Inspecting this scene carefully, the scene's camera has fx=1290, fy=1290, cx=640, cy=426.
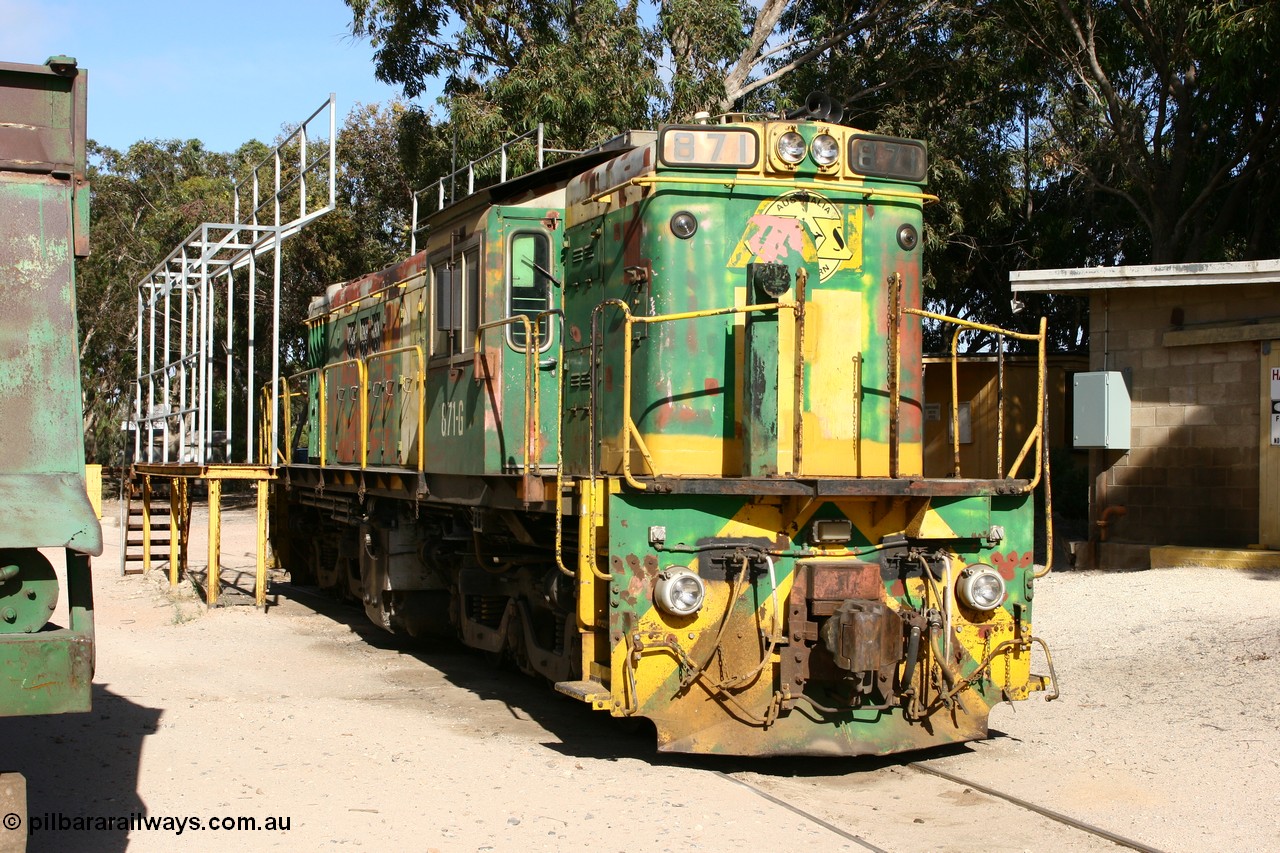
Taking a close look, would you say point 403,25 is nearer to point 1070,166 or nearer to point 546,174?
point 1070,166

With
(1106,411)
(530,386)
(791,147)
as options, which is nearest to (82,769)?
(530,386)

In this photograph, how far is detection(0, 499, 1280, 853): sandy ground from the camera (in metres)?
5.85

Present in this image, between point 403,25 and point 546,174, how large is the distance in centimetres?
1608

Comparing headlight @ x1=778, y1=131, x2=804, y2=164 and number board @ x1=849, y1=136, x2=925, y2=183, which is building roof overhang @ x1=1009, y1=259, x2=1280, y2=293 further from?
headlight @ x1=778, y1=131, x2=804, y2=164

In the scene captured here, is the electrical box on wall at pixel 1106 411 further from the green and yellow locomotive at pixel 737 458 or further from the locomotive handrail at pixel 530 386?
the locomotive handrail at pixel 530 386

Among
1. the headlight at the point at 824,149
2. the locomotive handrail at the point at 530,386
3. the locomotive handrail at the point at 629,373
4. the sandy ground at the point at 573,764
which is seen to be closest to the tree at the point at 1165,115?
the sandy ground at the point at 573,764

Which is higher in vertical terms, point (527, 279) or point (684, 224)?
point (684, 224)

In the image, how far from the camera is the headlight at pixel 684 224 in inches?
290

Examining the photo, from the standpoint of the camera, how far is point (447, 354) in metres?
9.57

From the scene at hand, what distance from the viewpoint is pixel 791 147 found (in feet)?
24.5

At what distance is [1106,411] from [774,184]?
860cm

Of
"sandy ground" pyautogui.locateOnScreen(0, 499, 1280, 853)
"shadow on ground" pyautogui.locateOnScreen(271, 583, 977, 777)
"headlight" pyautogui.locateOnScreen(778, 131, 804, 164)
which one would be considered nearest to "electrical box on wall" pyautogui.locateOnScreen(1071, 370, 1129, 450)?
"sandy ground" pyautogui.locateOnScreen(0, 499, 1280, 853)

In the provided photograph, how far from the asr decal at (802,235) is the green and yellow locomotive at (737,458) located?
1cm

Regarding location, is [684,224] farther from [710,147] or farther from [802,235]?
[802,235]
